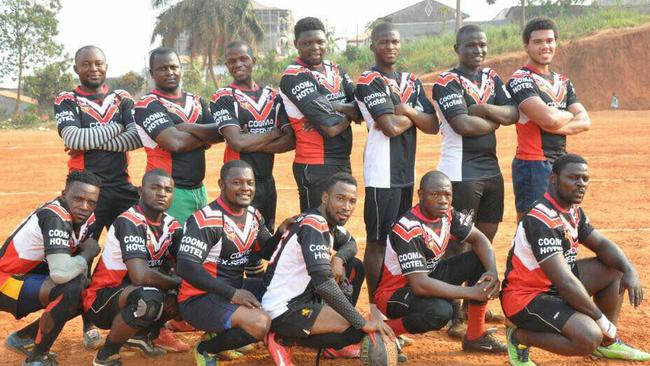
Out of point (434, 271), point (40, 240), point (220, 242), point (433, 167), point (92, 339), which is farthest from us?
point (433, 167)

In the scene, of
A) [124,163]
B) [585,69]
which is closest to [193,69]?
[585,69]

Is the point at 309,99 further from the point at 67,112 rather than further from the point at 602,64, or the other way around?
the point at 602,64

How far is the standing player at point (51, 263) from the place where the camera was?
5.56 m

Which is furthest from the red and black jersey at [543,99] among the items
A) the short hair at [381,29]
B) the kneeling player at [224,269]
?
the kneeling player at [224,269]

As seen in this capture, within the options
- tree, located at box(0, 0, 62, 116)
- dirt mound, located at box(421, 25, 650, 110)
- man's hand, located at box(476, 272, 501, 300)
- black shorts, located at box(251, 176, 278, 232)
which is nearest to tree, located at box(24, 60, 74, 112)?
tree, located at box(0, 0, 62, 116)

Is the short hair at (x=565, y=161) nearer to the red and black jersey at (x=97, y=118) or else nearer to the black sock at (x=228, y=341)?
the black sock at (x=228, y=341)

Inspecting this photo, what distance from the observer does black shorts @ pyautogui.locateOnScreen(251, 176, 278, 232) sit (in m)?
6.51

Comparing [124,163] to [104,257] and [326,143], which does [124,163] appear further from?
[326,143]

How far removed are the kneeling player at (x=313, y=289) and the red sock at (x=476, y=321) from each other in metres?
0.93

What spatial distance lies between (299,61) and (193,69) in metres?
50.4

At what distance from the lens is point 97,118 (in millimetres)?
6684

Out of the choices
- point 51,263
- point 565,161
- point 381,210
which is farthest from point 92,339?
point 565,161

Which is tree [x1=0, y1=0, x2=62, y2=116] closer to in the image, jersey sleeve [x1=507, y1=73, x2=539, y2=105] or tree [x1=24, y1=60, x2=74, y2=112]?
tree [x1=24, y1=60, x2=74, y2=112]

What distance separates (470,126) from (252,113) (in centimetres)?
187
